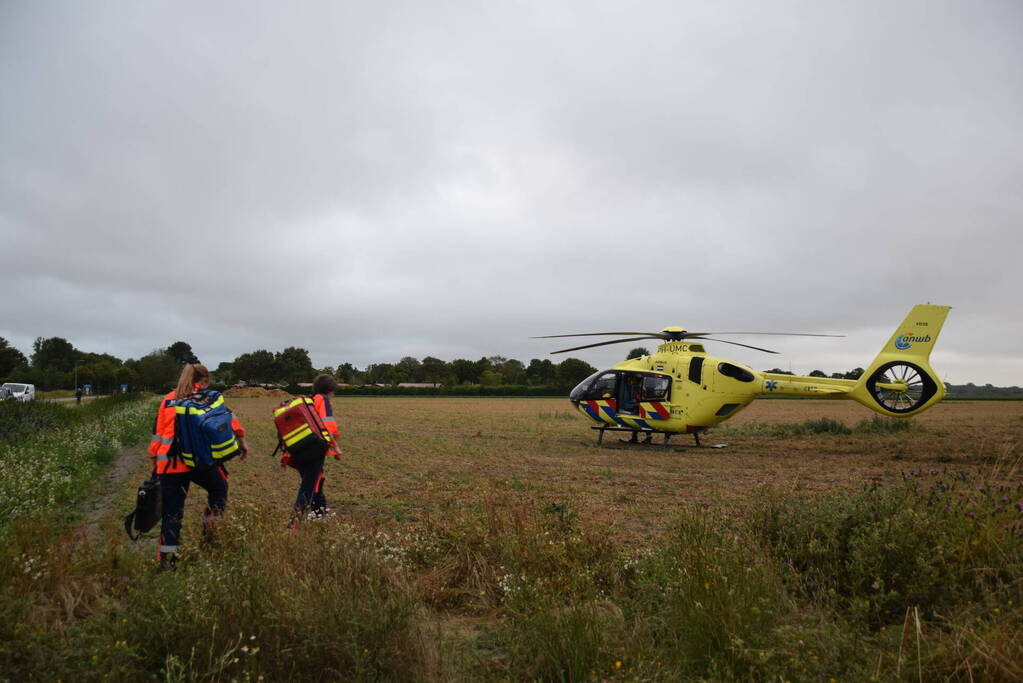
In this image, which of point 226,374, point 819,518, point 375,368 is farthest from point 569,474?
point 375,368

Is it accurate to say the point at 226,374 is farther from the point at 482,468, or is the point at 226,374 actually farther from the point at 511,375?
the point at 482,468

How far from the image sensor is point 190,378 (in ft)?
19.0

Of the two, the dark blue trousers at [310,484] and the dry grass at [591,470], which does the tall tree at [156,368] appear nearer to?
the dry grass at [591,470]

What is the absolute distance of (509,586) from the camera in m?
4.74

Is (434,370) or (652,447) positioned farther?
(434,370)

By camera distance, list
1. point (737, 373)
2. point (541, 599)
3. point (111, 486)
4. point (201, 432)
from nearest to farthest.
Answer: point (541, 599), point (201, 432), point (111, 486), point (737, 373)

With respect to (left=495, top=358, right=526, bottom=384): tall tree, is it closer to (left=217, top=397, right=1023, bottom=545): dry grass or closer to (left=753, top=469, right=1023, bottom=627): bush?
(left=217, top=397, right=1023, bottom=545): dry grass

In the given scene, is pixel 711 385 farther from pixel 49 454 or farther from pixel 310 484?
pixel 49 454

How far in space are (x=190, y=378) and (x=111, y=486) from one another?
748 cm

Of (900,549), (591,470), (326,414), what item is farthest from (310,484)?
(591,470)

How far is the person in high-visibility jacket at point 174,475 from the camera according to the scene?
17.8ft

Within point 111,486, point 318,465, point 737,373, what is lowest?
point 111,486

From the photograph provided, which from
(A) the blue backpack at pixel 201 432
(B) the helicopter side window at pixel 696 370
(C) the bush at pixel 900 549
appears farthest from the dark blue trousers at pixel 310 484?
(B) the helicopter side window at pixel 696 370

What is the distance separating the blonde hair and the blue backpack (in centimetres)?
7
